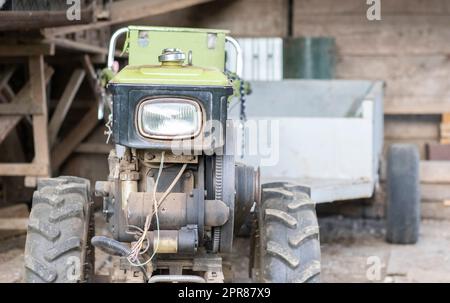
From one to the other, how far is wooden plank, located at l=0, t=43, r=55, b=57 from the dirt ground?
5.27ft

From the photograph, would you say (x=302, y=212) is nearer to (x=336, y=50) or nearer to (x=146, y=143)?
(x=146, y=143)

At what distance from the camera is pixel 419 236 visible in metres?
7.78

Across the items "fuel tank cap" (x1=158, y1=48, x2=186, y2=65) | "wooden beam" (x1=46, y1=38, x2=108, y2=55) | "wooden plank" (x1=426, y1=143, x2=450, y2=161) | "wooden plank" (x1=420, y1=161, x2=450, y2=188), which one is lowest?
"wooden plank" (x1=420, y1=161, x2=450, y2=188)

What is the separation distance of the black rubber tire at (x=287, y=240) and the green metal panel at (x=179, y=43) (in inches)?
39.0

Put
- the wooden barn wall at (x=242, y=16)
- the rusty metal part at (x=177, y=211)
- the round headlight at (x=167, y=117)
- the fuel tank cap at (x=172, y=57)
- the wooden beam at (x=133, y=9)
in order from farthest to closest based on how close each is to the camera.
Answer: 1. the wooden barn wall at (x=242, y=16)
2. the wooden beam at (x=133, y=9)
3. the fuel tank cap at (x=172, y=57)
4. the rusty metal part at (x=177, y=211)
5. the round headlight at (x=167, y=117)

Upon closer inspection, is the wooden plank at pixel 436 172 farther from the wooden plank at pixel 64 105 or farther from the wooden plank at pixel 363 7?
the wooden plank at pixel 64 105

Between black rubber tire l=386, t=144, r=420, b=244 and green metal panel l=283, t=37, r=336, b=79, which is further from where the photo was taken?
green metal panel l=283, t=37, r=336, b=79

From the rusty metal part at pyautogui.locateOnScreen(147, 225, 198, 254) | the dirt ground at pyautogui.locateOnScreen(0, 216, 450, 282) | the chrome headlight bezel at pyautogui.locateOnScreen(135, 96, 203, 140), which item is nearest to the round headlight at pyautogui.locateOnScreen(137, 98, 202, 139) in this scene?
the chrome headlight bezel at pyautogui.locateOnScreen(135, 96, 203, 140)

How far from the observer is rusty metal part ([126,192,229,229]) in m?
3.90

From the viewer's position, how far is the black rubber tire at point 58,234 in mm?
4125

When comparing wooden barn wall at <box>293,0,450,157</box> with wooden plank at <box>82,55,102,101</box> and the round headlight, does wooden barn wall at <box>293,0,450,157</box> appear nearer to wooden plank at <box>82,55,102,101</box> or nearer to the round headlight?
wooden plank at <box>82,55,102,101</box>

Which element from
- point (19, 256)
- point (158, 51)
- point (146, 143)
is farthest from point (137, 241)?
point (19, 256)

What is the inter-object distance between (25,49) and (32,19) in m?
1.27

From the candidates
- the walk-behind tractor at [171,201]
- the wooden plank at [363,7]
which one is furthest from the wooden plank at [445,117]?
the walk-behind tractor at [171,201]
